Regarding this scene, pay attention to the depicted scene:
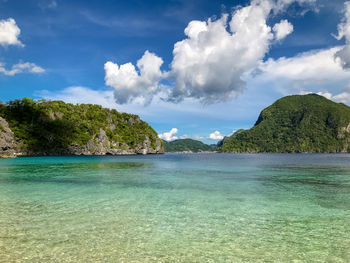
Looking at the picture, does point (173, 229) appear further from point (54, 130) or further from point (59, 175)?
point (54, 130)

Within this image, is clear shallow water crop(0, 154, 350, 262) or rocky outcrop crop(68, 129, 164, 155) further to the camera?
rocky outcrop crop(68, 129, 164, 155)

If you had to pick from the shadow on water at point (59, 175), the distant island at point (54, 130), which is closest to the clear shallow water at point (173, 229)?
the shadow on water at point (59, 175)

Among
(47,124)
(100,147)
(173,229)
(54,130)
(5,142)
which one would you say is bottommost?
(173,229)

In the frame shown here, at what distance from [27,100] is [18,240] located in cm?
16338

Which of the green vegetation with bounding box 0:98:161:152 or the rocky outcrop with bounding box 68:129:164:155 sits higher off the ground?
the green vegetation with bounding box 0:98:161:152

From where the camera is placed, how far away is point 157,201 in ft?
54.9

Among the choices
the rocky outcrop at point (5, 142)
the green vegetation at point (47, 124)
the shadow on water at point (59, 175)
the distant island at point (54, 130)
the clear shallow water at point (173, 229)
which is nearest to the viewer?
the clear shallow water at point (173, 229)

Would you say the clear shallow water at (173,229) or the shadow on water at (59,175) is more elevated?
the clear shallow water at (173,229)

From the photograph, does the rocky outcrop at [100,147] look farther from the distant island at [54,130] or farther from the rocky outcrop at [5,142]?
the rocky outcrop at [5,142]

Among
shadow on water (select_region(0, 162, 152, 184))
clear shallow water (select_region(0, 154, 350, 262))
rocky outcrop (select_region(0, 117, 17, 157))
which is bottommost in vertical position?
shadow on water (select_region(0, 162, 152, 184))

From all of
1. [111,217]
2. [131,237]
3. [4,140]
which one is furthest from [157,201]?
[4,140]

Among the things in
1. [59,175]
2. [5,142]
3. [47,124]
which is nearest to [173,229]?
[59,175]

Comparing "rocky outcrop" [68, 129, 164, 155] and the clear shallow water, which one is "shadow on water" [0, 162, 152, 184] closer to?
the clear shallow water

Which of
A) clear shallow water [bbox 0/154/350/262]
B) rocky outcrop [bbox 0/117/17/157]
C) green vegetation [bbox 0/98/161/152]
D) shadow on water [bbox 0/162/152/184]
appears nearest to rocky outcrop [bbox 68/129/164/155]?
green vegetation [bbox 0/98/161/152]
